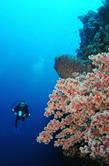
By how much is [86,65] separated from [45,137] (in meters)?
2.56

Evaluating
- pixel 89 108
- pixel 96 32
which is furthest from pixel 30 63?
pixel 89 108

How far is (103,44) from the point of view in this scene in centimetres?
769

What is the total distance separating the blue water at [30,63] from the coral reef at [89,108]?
15.4 ft

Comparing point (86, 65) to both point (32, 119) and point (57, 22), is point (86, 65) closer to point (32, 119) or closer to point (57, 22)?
point (32, 119)

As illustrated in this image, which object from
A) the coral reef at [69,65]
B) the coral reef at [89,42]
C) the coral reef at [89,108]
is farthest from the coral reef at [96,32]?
the coral reef at [89,108]

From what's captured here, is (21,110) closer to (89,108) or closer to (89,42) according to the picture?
(89,42)

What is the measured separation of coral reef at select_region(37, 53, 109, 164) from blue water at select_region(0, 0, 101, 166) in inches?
185

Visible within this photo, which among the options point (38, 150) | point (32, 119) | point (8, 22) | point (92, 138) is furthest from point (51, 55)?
point (92, 138)

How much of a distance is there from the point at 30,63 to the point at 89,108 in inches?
2432

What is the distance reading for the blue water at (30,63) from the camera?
1384cm

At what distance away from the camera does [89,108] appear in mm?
3670

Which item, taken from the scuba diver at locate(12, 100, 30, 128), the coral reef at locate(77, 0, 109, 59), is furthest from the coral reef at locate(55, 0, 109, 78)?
the scuba diver at locate(12, 100, 30, 128)

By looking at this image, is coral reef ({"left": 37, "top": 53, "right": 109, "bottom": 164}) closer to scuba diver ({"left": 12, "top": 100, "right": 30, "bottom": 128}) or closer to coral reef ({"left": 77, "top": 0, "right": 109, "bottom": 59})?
scuba diver ({"left": 12, "top": 100, "right": 30, "bottom": 128})

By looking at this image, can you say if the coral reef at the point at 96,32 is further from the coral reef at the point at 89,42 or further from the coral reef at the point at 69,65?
the coral reef at the point at 69,65
